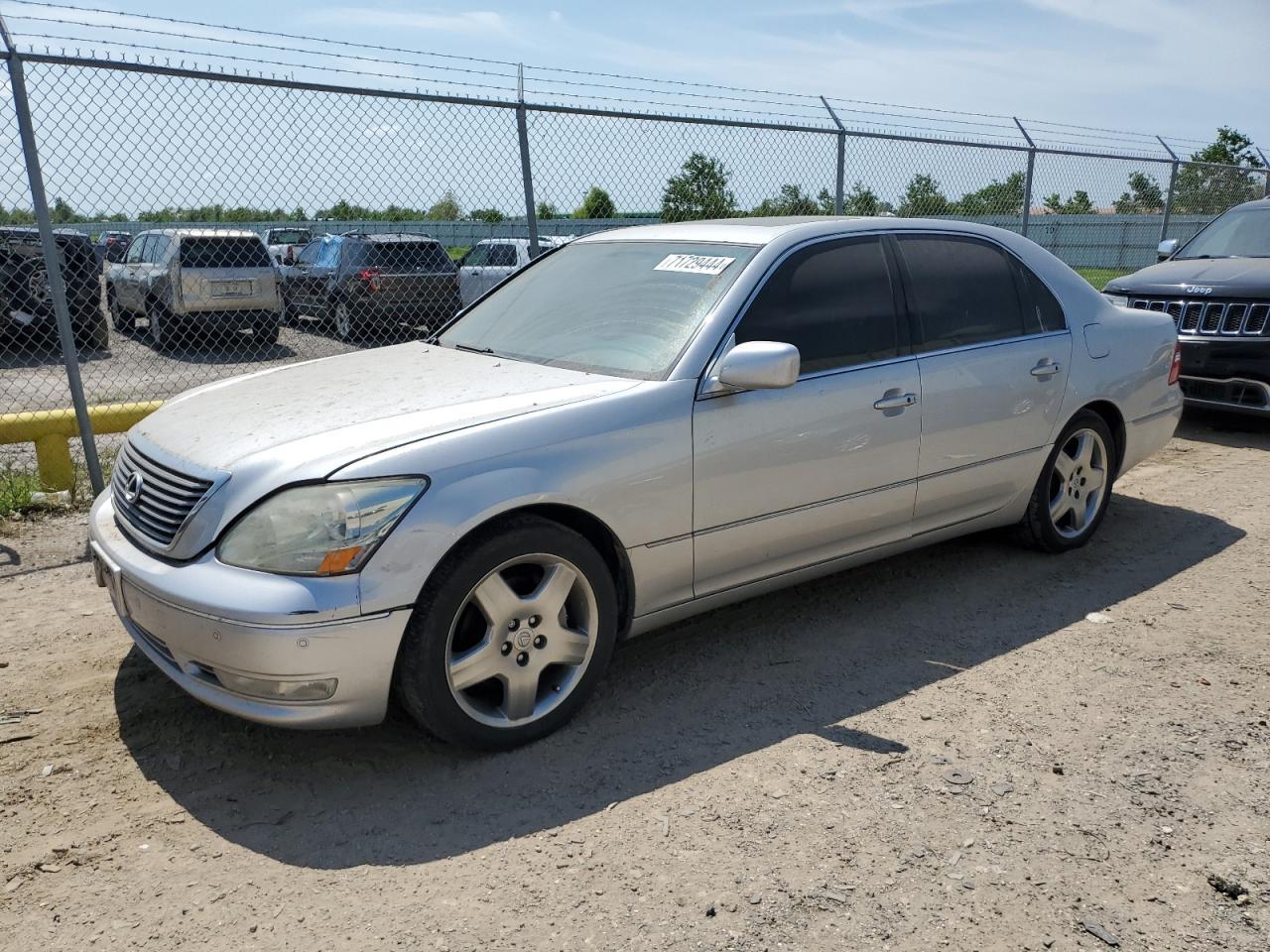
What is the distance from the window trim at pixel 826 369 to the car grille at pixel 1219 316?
424 centimetres

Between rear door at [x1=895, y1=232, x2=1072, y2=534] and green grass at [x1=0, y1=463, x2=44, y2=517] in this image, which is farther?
green grass at [x1=0, y1=463, x2=44, y2=517]

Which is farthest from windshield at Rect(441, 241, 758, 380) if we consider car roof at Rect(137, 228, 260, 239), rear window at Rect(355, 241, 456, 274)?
rear window at Rect(355, 241, 456, 274)

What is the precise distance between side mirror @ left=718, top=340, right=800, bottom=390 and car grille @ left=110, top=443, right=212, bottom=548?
1.72 meters

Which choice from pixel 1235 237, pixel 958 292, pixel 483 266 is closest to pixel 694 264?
pixel 958 292

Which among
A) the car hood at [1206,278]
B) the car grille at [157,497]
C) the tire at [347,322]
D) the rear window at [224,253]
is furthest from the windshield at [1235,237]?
the car grille at [157,497]

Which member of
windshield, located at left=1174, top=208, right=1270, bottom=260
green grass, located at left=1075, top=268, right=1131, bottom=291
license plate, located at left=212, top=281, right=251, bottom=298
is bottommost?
green grass, located at left=1075, top=268, right=1131, bottom=291

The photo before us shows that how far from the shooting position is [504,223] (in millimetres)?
8781

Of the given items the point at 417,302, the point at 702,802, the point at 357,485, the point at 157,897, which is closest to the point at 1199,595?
the point at 702,802

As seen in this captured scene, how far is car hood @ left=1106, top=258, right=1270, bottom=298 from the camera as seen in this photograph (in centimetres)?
804

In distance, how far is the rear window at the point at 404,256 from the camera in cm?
1131

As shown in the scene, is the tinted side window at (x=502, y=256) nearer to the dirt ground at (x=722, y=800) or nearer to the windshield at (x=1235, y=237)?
the windshield at (x=1235, y=237)

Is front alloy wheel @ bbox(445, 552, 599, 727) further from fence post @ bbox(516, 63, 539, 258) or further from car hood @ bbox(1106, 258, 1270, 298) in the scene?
car hood @ bbox(1106, 258, 1270, 298)

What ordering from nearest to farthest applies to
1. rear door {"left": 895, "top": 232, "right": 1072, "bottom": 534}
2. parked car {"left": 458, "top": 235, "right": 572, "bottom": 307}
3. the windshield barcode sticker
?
1. the windshield barcode sticker
2. rear door {"left": 895, "top": 232, "right": 1072, "bottom": 534}
3. parked car {"left": 458, "top": 235, "right": 572, "bottom": 307}

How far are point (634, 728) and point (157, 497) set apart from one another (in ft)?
5.66
